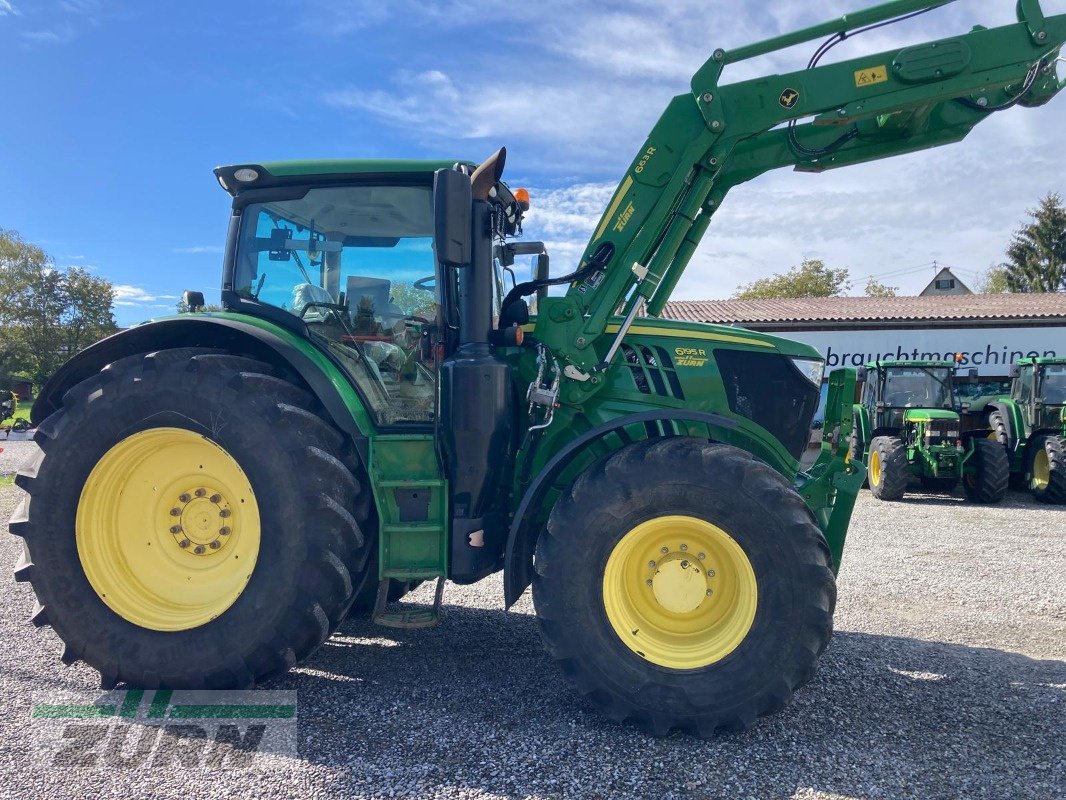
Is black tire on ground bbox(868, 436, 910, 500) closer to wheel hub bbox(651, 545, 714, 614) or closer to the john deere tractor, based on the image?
the john deere tractor

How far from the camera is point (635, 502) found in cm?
310

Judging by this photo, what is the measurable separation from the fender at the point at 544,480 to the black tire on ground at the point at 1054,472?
1040 cm

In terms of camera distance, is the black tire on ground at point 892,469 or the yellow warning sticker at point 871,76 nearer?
the yellow warning sticker at point 871,76

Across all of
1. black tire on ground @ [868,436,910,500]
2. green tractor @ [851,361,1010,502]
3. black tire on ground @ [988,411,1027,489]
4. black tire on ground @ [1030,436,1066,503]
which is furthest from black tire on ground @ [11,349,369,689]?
black tire on ground @ [988,411,1027,489]

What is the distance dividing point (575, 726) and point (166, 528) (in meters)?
2.14

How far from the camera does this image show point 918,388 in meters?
12.7

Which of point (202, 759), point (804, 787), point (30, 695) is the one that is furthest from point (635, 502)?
point (30, 695)

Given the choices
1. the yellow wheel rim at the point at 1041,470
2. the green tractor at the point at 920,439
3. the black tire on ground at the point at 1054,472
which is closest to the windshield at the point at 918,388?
the green tractor at the point at 920,439

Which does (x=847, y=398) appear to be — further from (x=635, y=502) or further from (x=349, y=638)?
(x=349, y=638)

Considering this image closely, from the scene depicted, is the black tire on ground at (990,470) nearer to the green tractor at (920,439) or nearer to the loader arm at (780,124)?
the green tractor at (920,439)

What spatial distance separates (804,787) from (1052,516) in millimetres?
9586

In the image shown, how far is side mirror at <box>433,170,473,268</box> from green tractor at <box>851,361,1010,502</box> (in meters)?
9.03

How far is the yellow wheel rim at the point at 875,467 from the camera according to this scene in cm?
1184

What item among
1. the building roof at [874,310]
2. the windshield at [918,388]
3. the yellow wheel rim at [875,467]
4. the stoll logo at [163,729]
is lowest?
the stoll logo at [163,729]
